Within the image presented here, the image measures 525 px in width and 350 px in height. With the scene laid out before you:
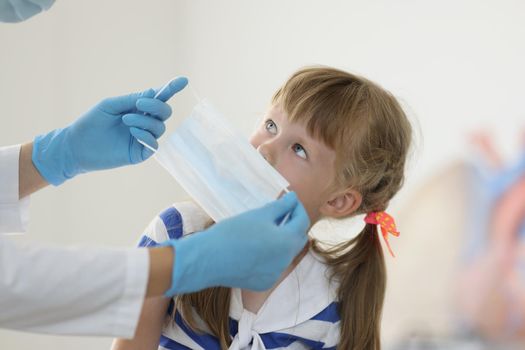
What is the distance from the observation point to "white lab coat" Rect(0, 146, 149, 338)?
2.77 ft

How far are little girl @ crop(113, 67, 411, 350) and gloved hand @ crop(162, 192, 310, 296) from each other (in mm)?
335

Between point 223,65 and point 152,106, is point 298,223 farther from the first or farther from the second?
point 223,65

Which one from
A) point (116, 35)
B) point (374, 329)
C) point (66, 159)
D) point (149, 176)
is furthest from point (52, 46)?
point (374, 329)

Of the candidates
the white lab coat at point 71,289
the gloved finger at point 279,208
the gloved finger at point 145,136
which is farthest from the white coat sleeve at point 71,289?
the gloved finger at point 145,136

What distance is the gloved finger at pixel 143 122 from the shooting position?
49.1 inches

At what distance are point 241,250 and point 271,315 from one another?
0.47m

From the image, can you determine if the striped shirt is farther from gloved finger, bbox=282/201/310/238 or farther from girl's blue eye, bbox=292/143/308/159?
Result: gloved finger, bbox=282/201/310/238

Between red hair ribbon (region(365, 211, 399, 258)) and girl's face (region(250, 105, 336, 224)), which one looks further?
red hair ribbon (region(365, 211, 399, 258))

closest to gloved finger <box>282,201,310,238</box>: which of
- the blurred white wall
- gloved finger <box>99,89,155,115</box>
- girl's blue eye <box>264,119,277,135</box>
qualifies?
girl's blue eye <box>264,119,277,135</box>

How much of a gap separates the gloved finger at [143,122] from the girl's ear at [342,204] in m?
0.41

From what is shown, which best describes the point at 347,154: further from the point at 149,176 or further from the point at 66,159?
the point at 149,176

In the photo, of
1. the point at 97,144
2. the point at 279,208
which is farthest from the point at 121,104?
the point at 279,208

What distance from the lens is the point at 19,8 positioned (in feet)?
3.88

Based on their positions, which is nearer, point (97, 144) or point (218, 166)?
point (218, 166)
